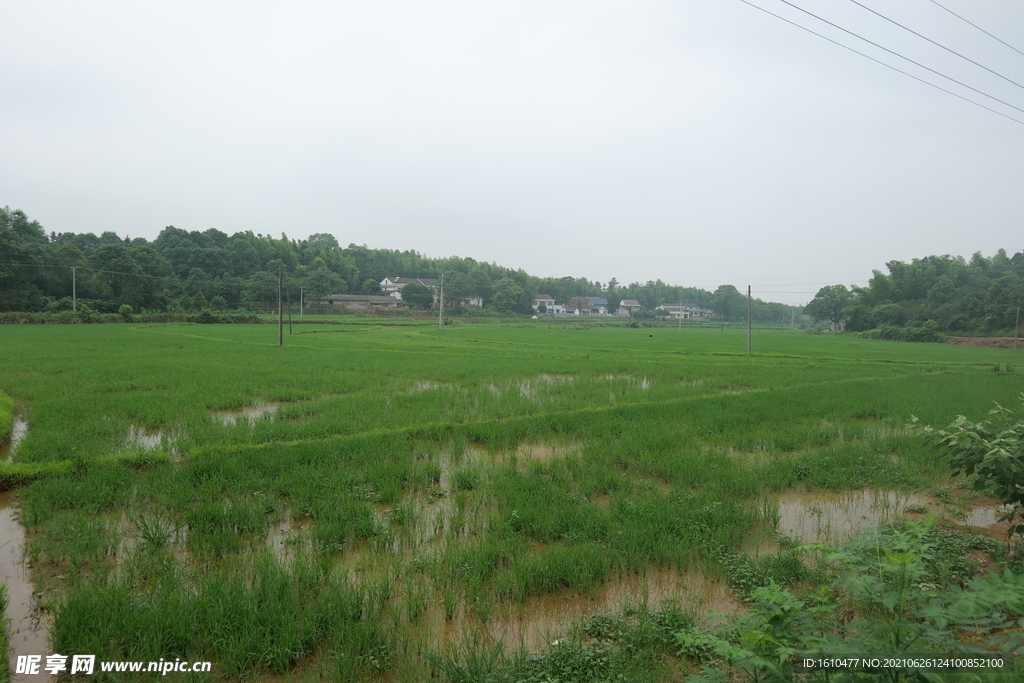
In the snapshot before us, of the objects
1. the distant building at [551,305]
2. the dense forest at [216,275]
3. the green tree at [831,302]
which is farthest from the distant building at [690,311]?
the green tree at [831,302]

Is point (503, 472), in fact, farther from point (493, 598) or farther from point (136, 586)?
point (136, 586)

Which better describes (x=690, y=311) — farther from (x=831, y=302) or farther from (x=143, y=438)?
(x=143, y=438)

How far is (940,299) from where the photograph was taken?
175 feet

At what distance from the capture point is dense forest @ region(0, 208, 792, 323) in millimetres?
47469

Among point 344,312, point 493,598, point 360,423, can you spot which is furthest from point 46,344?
point 344,312

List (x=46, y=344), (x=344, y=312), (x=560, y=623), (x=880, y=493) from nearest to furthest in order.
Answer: (x=560, y=623), (x=880, y=493), (x=46, y=344), (x=344, y=312)

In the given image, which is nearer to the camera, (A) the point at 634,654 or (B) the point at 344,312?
(A) the point at 634,654

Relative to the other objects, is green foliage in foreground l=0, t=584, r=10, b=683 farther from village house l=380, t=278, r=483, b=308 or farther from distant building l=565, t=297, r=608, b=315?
distant building l=565, t=297, r=608, b=315

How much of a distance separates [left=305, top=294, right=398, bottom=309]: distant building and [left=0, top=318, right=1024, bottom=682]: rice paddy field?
6326 centimetres

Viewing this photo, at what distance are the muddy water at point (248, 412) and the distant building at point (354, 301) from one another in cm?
6229

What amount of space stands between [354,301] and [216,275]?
60.7 ft

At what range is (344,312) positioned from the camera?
6781 cm

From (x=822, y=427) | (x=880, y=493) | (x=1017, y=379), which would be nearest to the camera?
(x=880, y=493)

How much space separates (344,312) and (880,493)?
6729 cm
